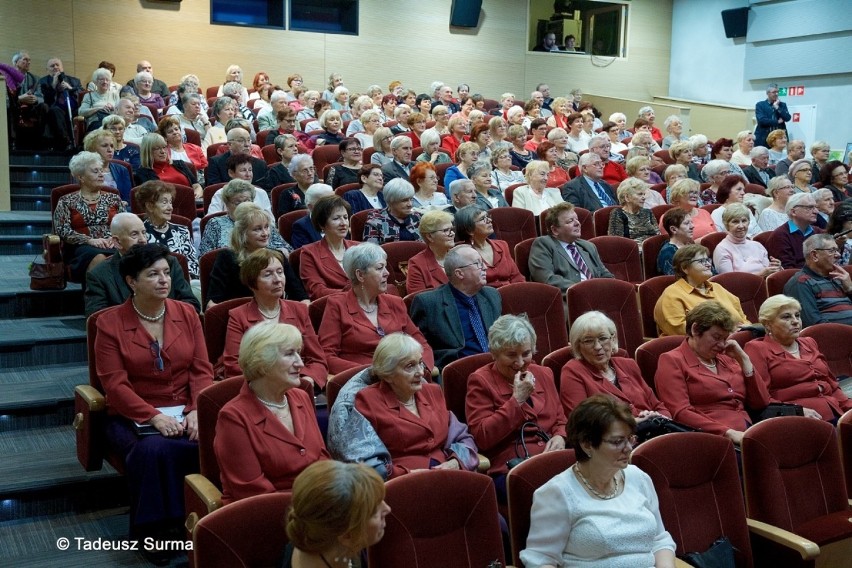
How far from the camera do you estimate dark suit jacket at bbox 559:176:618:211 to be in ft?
19.1

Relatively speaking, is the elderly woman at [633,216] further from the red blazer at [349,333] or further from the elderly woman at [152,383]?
the elderly woman at [152,383]

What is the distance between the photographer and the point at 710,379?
125 inches

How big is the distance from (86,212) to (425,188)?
1928 mm

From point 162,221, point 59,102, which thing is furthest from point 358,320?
point 59,102

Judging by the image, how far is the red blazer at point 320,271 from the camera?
12.7 ft

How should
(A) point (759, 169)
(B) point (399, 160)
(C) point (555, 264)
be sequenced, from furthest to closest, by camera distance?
(A) point (759, 169) → (B) point (399, 160) → (C) point (555, 264)

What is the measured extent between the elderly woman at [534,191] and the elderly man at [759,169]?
2.45 meters

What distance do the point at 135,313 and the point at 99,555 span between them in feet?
2.52

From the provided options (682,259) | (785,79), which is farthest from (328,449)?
(785,79)

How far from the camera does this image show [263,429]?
2.35 metres

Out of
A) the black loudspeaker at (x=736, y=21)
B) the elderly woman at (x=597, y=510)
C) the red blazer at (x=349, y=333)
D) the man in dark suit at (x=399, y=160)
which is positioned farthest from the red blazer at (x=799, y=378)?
the black loudspeaker at (x=736, y=21)

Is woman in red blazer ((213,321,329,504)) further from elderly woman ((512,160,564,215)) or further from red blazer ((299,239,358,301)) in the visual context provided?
elderly woman ((512,160,564,215))

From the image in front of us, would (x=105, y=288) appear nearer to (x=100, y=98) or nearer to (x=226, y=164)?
(x=226, y=164)

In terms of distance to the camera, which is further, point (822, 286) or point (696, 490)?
point (822, 286)
